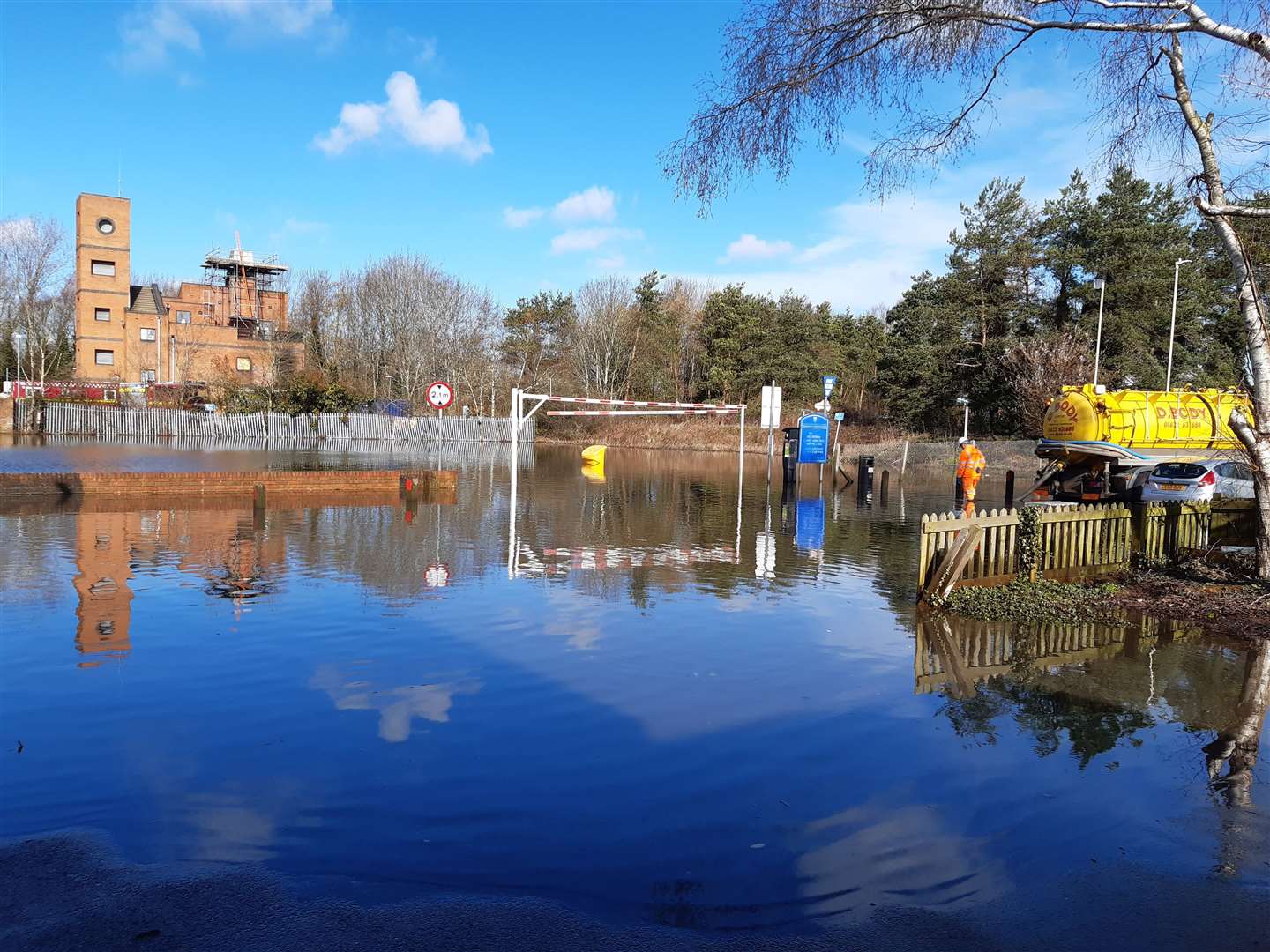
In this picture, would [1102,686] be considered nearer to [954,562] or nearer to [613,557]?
[954,562]

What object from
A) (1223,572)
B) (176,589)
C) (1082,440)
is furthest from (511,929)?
(1082,440)

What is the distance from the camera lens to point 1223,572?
10.5 metres

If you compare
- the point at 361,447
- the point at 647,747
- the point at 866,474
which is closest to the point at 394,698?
the point at 647,747

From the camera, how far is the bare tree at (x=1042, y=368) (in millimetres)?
42594

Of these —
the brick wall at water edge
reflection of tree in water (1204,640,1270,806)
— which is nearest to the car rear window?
reflection of tree in water (1204,640,1270,806)

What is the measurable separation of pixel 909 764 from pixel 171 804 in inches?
162

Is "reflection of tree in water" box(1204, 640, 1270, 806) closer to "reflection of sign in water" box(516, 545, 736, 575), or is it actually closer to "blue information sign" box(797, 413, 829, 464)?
"reflection of sign in water" box(516, 545, 736, 575)

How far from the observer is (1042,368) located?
43.4 metres

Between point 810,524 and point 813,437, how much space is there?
30.8ft

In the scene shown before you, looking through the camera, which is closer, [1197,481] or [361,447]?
[1197,481]

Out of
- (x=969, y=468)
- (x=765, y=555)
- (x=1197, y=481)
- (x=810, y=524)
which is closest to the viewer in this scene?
(x=765, y=555)

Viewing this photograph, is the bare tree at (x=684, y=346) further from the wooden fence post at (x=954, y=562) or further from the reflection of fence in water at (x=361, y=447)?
the wooden fence post at (x=954, y=562)

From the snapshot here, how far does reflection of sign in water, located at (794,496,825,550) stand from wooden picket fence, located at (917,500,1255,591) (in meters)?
3.47

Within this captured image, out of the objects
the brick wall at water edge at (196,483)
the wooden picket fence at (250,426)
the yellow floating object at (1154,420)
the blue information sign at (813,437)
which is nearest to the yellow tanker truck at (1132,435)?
the yellow floating object at (1154,420)
